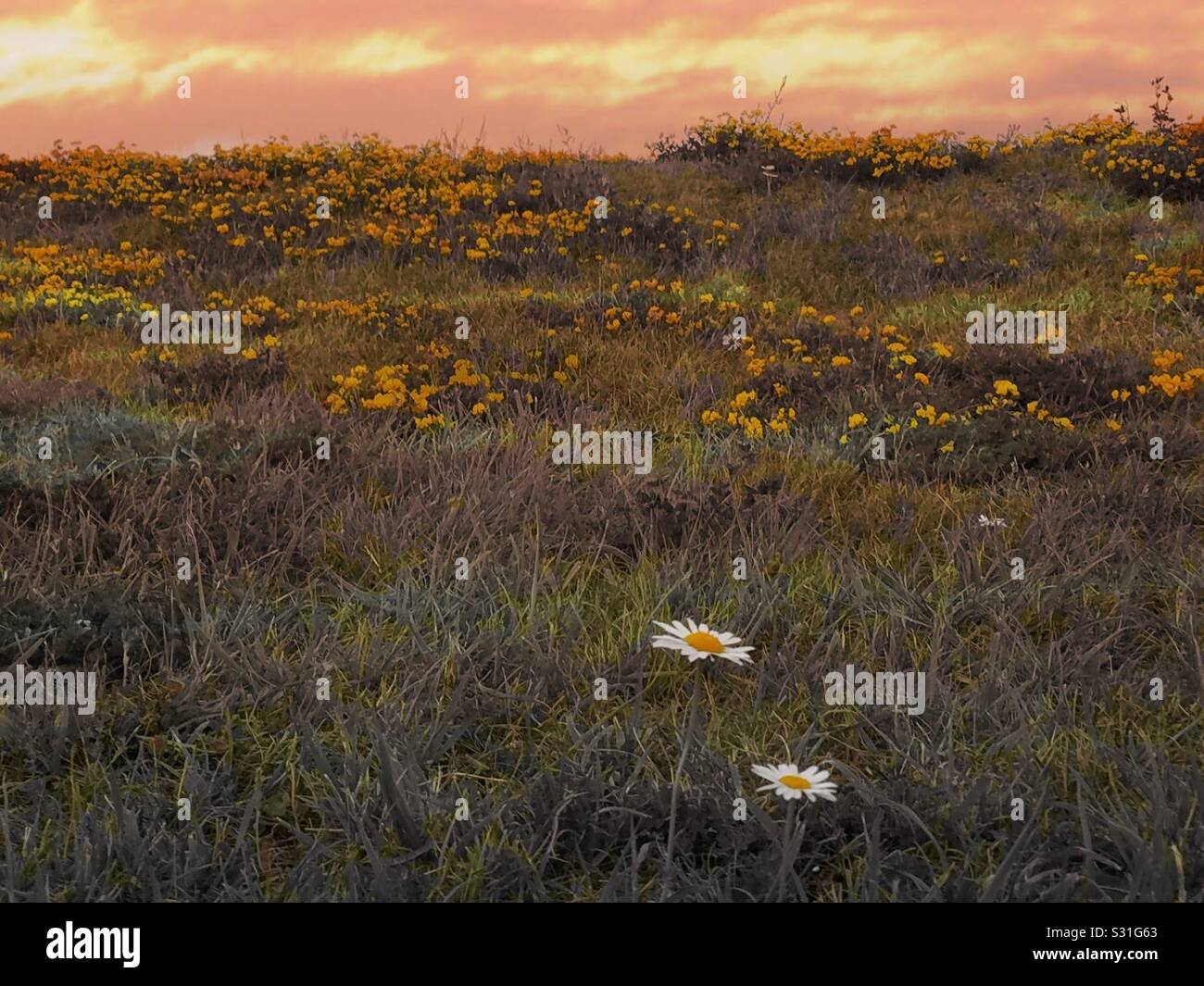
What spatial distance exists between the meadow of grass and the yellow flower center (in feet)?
1.11

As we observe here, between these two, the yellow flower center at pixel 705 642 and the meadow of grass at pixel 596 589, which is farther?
the meadow of grass at pixel 596 589

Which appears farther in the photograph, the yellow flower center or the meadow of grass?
the meadow of grass

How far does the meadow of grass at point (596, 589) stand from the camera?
8.70ft

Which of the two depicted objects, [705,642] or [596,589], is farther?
[596,589]

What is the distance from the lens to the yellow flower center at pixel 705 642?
2.54 meters

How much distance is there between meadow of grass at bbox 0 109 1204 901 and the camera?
2650 millimetres

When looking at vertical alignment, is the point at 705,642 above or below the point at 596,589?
above

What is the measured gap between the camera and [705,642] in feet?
8.40

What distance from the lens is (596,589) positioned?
425 centimetres

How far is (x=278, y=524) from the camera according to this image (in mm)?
4668

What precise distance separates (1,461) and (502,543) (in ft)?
8.28

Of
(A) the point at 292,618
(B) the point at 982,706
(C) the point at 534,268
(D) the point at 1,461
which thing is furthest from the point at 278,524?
(C) the point at 534,268

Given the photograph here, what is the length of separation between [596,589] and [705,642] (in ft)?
5.63

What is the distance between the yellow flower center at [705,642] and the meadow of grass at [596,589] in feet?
1.11
